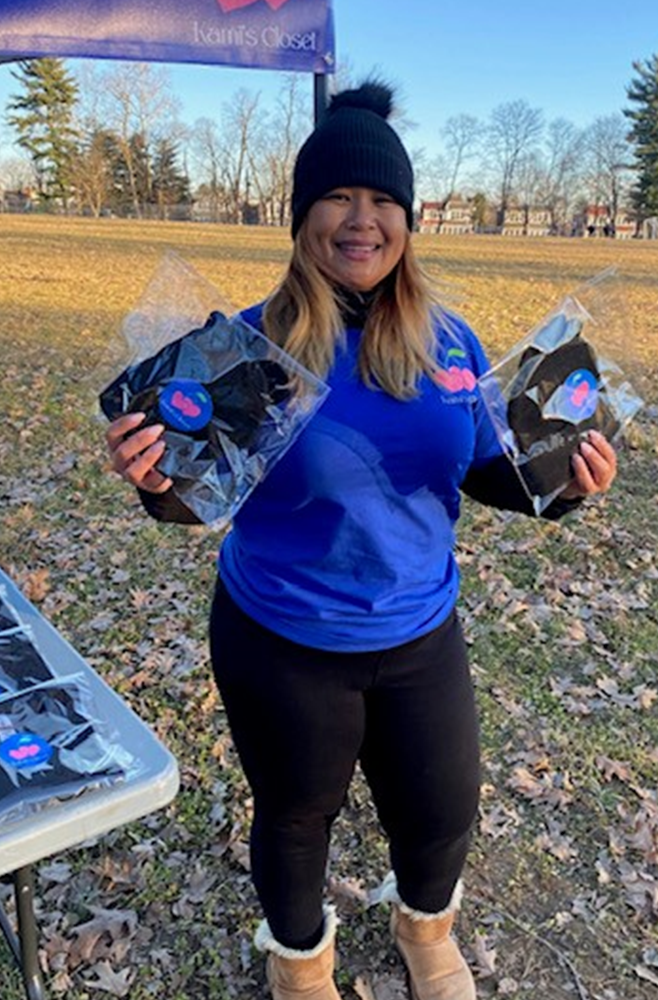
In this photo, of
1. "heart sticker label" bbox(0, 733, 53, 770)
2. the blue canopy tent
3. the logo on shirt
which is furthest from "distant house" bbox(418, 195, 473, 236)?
"heart sticker label" bbox(0, 733, 53, 770)

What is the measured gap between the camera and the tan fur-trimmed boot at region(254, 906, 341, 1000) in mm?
2164

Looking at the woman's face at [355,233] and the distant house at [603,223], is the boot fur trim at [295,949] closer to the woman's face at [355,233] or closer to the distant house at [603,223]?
the woman's face at [355,233]

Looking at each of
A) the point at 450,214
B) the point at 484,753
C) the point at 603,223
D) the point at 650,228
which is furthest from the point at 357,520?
the point at 603,223

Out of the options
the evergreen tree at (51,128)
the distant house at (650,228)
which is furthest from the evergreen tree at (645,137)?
the evergreen tree at (51,128)

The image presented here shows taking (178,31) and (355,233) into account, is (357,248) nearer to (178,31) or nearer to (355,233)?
(355,233)

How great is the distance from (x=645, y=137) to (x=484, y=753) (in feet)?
223

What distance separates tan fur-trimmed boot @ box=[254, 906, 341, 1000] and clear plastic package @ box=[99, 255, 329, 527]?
1.24 metres

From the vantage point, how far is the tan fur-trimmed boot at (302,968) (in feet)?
7.10

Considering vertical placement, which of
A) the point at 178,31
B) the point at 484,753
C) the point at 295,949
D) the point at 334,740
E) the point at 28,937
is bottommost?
the point at 484,753

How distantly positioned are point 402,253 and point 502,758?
7.42 ft

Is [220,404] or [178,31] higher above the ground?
[178,31]

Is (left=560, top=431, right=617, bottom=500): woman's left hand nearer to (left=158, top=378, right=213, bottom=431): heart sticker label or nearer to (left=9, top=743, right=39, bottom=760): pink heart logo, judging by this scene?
(left=158, top=378, right=213, bottom=431): heart sticker label

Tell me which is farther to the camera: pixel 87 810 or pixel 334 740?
pixel 334 740

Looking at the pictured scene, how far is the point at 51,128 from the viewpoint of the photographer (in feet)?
181
